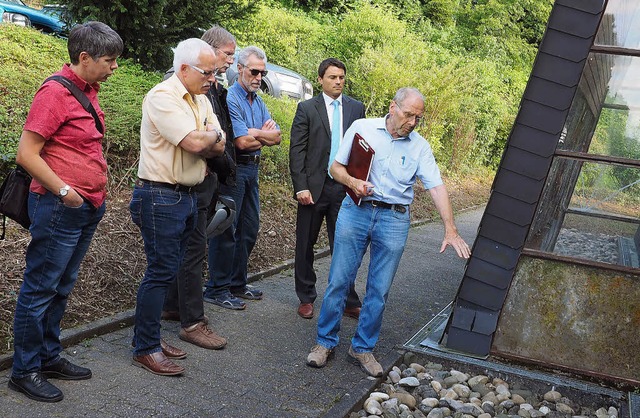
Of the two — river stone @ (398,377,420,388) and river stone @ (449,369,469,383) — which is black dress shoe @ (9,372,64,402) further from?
river stone @ (449,369,469,383)

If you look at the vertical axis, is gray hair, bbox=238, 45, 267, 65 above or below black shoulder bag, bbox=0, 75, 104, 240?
above

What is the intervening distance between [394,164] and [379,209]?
0.33m

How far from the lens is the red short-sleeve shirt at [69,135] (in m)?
3.73

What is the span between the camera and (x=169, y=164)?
14.2ft

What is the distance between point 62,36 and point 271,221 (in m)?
4.51

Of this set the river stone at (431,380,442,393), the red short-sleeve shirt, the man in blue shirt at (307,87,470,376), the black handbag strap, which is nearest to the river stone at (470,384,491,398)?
the river stone at (431,380,442,393)

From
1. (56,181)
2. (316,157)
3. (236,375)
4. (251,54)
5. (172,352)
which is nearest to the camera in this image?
(56,181)

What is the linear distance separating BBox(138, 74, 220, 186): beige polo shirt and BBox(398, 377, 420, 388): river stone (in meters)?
2.03

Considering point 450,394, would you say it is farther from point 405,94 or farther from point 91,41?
point 91,41

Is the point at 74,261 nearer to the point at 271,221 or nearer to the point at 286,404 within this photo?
the point at 286,404

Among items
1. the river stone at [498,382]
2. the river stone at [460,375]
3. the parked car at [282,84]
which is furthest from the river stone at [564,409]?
the parked car at [282,84]

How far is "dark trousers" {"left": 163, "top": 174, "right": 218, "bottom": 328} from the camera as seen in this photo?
16.7 ft

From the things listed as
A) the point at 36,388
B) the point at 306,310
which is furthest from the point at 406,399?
the point at 36,388

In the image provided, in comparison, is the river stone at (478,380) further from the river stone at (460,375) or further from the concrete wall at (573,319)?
the concrete wall at (573,319)
